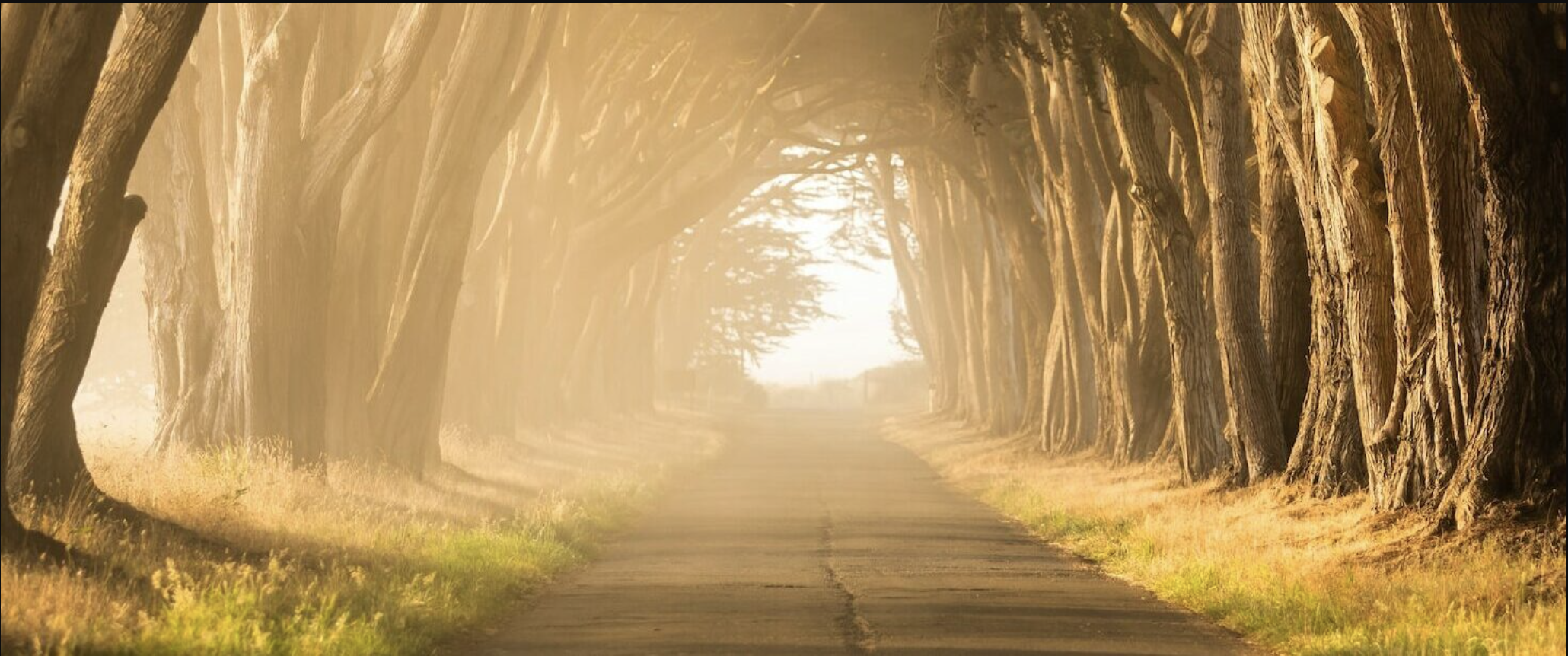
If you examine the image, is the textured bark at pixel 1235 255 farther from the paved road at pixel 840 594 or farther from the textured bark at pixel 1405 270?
the textured bark at pixel 1405 270

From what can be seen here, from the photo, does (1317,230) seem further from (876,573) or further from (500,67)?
(500,67)

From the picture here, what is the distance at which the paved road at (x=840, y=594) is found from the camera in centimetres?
1023

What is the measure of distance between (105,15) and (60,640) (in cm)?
348

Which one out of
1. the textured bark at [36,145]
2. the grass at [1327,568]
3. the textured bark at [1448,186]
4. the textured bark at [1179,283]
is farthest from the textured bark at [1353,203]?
the textured bark at [36,145]

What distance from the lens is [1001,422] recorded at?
3984 centimetres

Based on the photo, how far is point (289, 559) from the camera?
11.8 metres

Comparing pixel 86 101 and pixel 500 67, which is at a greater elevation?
pixel 500 67

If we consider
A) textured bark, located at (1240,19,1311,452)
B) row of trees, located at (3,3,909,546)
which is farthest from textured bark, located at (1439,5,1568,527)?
row of trees, located at (3,3,909,546)

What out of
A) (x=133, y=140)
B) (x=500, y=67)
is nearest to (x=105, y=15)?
(x=133, y=140)

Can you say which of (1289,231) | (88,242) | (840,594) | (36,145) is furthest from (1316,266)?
(36,145)

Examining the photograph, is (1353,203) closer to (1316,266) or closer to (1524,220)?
(1316,266)

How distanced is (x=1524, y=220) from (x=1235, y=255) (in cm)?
756

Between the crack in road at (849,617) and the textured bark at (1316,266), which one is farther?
Result: the textured bark at (1316,266)

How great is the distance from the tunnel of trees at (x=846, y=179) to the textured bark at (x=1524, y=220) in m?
0.02
